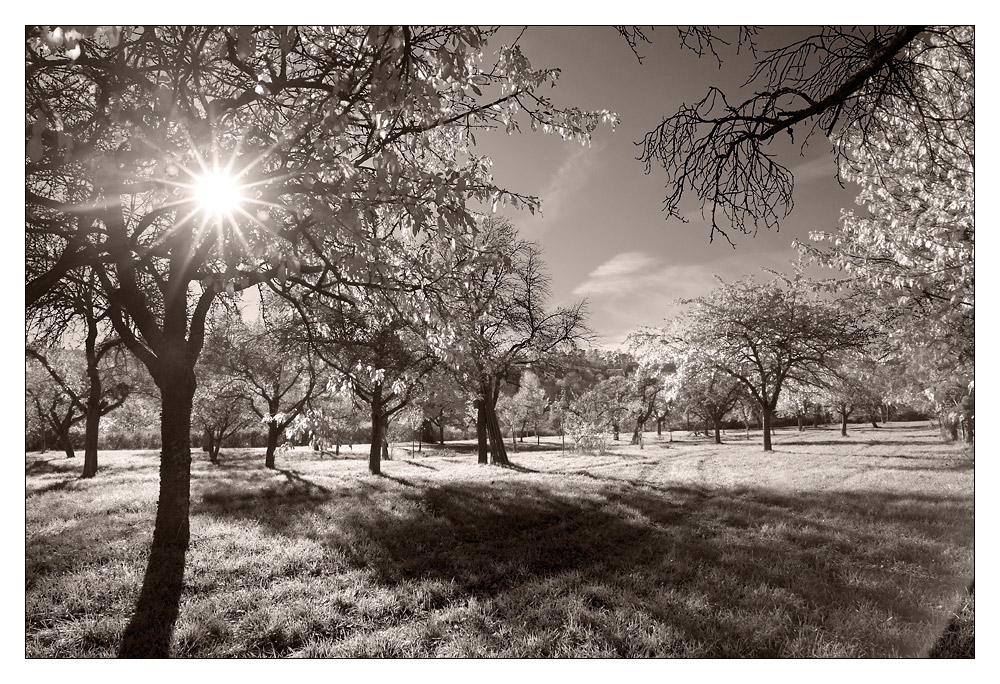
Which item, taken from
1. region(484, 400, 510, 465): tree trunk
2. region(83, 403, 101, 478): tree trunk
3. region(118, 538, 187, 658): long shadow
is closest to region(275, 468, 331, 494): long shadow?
region(83, 403, 101, 478): tree trunk

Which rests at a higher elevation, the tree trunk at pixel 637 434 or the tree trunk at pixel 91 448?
the tree trunk at pixel 91 448

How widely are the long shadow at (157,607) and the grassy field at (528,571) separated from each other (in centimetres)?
9

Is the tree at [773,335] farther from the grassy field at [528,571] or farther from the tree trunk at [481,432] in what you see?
the tree trunk at [481,432]

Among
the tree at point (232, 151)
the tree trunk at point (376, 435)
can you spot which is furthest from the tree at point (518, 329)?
the tree at point (232, 151)

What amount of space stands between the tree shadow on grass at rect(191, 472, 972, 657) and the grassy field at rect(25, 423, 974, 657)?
0.03m

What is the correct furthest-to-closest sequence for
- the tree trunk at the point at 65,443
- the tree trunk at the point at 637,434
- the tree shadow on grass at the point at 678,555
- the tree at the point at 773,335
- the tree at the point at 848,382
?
1. the tree trunk at the point at 637,434
2. the tree trunk at the point at 65,443
3. the tree at the point at 848,382
4. the tree at the point at 773,335
5. the tree shadow on grass at the point at 678,555

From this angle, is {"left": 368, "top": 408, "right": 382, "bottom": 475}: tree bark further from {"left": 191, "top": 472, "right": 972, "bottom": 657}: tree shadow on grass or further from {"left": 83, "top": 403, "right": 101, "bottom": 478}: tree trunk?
{"left": 83, "top": 403, "right": 101, "bottom": 478}: tree trunk

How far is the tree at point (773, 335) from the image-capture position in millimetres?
9953

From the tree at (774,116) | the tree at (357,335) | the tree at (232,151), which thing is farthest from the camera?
the tree at (357,335)

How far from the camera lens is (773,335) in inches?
495

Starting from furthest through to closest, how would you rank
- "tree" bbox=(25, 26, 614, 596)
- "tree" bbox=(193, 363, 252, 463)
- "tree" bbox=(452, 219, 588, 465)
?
"tree" bbox=(452, 219, 588, 465)
"tree" bbox=(193, 363, 252, 463)
"tree" bbox=(25, 26, 614, 596)

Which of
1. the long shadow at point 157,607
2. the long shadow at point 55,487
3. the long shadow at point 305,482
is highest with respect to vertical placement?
the long shadow at point 157,607

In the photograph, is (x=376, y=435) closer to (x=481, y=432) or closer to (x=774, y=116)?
(x=481, y=432)

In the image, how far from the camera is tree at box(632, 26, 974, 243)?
2.88 m
